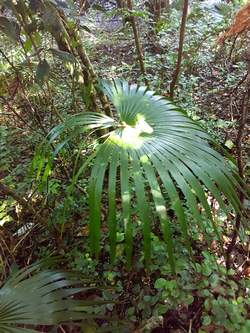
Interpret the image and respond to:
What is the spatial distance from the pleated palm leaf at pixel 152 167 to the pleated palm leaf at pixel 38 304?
0.24 meters

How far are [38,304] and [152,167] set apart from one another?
0.58 m

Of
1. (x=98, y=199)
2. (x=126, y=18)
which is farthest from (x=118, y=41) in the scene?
(x=98, y=199)

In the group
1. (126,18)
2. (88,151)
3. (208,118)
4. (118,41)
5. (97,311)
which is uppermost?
(118,41)

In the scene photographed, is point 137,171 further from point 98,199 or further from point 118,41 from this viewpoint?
point 118,41

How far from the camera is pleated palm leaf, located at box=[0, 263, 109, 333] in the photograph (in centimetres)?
113

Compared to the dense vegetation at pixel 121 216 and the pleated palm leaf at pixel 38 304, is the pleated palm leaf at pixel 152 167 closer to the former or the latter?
the dense vegetation at pixel 121 216

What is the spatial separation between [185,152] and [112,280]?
2.79 ft

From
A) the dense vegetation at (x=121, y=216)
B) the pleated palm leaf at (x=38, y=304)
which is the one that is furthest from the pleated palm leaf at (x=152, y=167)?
the pleated palm leaf at (x=38, y=304)

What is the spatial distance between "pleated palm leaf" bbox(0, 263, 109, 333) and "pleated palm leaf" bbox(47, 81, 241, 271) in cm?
24

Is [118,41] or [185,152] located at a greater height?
[118,41]

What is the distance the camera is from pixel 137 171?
3.77ft

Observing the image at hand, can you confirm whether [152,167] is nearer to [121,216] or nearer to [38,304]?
[38,304]

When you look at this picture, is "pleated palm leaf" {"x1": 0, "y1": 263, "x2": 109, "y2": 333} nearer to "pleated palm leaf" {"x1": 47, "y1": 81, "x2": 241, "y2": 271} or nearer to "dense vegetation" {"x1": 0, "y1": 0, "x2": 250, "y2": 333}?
"dense vegetation" {"x1": 0, "y1": 0, "x2": 250, "y2": 333}

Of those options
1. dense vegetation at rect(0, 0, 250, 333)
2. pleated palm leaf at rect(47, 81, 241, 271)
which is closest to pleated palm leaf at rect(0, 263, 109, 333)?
dense vegetation at rect(0, 0, 250, 333)
